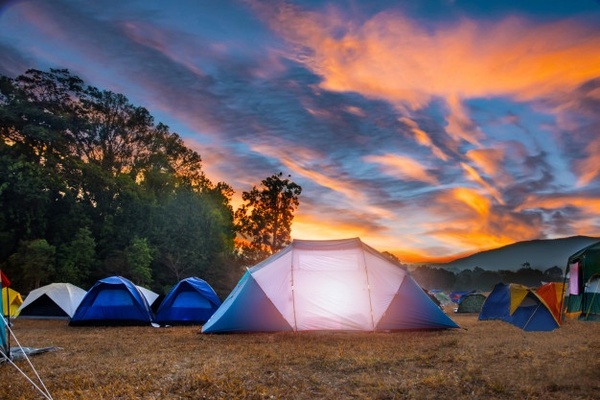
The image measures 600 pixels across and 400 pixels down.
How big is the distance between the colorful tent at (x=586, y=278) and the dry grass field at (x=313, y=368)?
30.5 feet

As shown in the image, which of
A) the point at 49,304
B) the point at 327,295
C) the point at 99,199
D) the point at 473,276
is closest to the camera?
the point at 327,295

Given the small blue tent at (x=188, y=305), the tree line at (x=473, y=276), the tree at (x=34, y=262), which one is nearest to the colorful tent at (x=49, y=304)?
the small blue tent at (x=188, y=305)

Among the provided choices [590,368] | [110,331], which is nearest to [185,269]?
[110,331]

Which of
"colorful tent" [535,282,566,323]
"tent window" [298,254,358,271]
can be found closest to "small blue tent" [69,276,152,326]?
"tent window" [298,254,358,271]

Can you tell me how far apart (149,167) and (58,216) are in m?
9.97

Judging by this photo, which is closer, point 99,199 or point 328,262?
point 328,262

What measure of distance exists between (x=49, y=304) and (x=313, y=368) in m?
16.8

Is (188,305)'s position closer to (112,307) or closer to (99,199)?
(112,307)

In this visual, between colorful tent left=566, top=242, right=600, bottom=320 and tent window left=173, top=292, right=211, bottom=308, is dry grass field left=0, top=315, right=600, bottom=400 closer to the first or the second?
tent window left=173, top=292, right=211, bottom=308

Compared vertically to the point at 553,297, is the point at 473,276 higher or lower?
higher

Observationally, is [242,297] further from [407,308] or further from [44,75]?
[44,75]

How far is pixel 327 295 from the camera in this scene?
13.2 meters

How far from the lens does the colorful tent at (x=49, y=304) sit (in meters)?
19.5

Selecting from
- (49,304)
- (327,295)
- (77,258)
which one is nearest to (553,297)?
(327,295)
